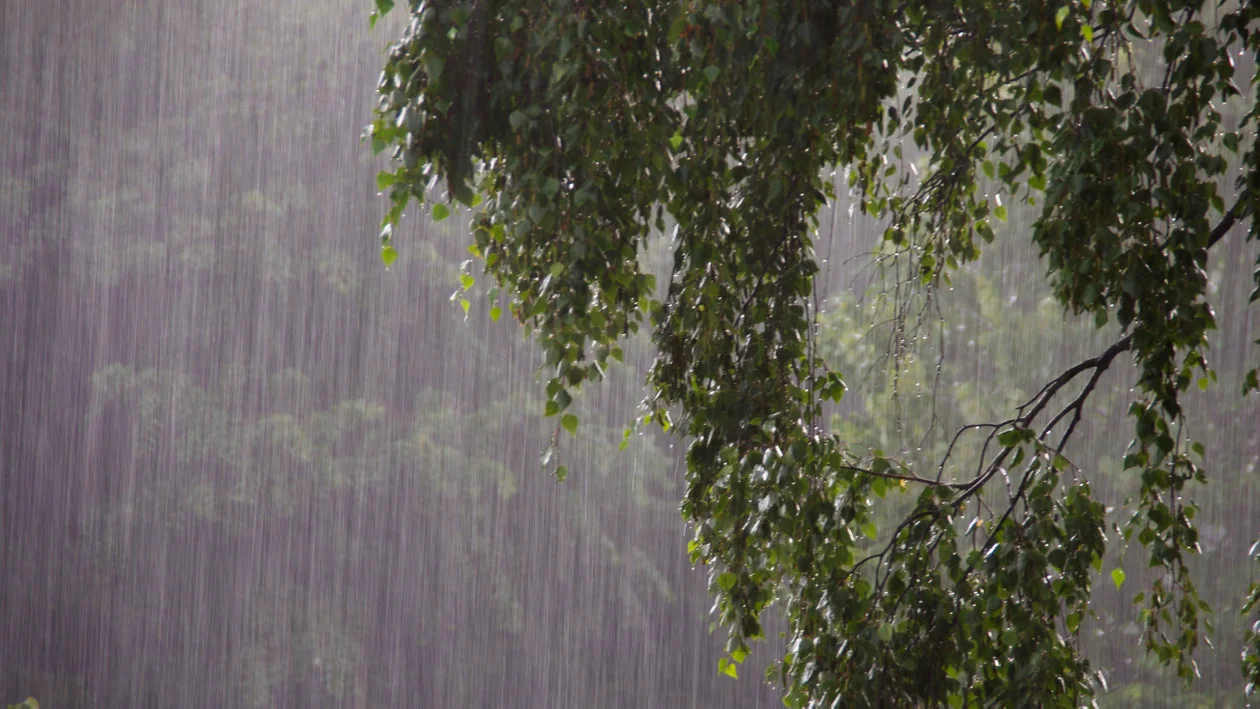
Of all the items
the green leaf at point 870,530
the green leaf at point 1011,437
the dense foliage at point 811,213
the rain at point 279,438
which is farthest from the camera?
the rain at point 279,438

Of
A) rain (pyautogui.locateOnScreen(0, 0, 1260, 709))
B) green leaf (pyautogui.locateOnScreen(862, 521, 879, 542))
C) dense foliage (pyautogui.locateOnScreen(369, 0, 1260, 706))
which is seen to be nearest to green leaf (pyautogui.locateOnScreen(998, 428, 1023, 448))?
dense foliage (pyautogui.locateOnScreen(369, 0, 1260, 706))

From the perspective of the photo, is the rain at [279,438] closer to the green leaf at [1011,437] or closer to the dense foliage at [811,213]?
the dense foliage at [811,213]

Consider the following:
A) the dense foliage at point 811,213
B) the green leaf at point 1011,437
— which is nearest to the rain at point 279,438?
the dense foliage at point 811,213

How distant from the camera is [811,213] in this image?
191 cm

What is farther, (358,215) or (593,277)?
(358,215)

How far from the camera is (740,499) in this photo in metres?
1.71

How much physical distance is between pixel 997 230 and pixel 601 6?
292 inches

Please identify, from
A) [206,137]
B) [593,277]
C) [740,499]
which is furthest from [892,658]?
[206,137]

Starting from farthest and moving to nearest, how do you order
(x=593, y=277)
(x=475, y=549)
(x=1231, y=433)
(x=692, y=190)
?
(x=475, y=549) → (x=1231, y=433) → (x=692, y=190) → (x=593, y=277)

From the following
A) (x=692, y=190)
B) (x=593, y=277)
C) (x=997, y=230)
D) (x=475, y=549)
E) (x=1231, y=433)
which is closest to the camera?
(x=593, y=277)

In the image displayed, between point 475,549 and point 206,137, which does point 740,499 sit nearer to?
point 475,549

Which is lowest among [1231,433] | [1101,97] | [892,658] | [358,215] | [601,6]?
[892,658]

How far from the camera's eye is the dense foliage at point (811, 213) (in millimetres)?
1412

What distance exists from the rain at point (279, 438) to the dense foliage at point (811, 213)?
7.81m
